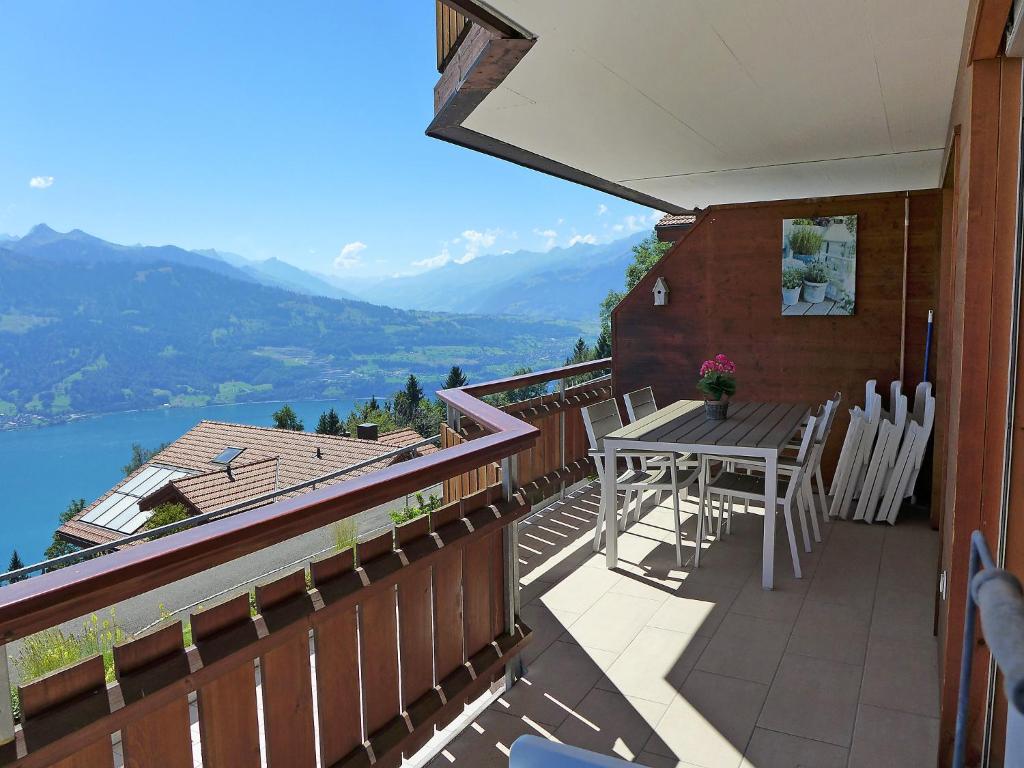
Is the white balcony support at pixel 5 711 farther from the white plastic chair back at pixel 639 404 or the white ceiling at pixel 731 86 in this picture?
the white plastic chair back at pixel 639 404

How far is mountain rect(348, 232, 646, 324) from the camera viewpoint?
372 ft

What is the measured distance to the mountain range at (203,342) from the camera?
7131 cm

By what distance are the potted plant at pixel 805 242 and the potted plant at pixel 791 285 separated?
119 millimetres

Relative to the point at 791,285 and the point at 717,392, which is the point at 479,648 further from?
the point at 791,285

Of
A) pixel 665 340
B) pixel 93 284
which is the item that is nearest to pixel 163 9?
pixel 93 284

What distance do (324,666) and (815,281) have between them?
17.0 feet

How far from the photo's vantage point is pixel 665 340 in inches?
263

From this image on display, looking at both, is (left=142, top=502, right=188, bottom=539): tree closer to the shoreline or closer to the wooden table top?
the wooden table top

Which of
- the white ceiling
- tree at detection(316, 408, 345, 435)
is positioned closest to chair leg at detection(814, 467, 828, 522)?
the white ceiling

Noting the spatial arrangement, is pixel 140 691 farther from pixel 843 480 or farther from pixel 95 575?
pixel 843 480

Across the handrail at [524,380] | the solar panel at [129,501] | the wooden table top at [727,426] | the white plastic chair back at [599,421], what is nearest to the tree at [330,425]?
the solar panel at [129,501]

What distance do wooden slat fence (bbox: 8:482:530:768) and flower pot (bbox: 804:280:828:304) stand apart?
4.18 meters

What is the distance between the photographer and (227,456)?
86.8 feet

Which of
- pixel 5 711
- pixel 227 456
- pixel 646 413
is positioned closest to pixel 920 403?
pixel 646 413
